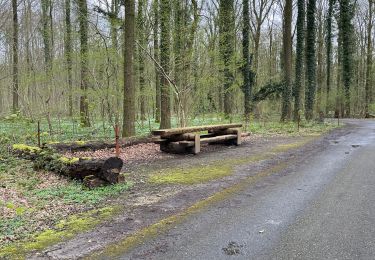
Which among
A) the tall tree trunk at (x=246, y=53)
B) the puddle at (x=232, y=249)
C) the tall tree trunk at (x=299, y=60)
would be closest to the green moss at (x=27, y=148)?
the puddle at (x=232, y=249)

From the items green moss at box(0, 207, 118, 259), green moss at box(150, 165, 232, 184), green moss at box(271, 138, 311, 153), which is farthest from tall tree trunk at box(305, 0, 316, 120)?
green moss at box(0, 207, 118, 259)

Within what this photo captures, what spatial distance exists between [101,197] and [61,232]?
1.44 m

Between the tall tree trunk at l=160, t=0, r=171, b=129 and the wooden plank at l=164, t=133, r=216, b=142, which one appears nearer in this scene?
the wooden plank at l=164, t=133, r=216, b=142

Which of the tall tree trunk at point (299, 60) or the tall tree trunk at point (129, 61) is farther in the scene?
the tall tree trunk at point (299, 60)

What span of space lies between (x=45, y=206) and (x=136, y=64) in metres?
12.9

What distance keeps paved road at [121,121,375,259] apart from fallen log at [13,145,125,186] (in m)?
2.07

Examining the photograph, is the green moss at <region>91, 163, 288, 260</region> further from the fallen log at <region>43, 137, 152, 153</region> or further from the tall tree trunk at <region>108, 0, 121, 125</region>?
the tall tree trunk at <region>108, 0, 121, 125</region>

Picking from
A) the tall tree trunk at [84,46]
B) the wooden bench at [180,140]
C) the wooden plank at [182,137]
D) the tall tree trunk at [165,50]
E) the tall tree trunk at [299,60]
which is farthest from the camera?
the tall tree trunk at [299,60]

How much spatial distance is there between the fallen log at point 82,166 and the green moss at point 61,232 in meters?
1.25

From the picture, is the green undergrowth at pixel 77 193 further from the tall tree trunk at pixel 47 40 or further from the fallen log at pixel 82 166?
the tall tree trunk at pixel 47 40

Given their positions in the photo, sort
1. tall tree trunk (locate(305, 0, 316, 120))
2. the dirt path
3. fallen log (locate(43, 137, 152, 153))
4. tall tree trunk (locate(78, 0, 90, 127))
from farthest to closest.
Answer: tall tree trunk (locate(305, 0, 316, 120)) → tall tree trunk (locate(78, 0, 90, 127)) → fallen log (locate(43, 137, 152, 153)) → the dirt path

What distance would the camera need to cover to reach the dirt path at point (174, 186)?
12.8 feet

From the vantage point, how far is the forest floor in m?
4.03

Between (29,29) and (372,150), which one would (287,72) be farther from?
(29,29)
